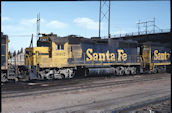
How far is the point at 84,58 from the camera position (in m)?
17.5

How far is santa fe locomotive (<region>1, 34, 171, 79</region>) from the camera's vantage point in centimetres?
1531

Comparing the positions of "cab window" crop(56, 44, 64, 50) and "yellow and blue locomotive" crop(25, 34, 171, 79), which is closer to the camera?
"yellow and blue locomotive" crop(25, 34, 171, 79)

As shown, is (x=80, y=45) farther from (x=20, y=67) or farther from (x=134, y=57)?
(x=134, y=57)

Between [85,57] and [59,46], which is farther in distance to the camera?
[85,57]

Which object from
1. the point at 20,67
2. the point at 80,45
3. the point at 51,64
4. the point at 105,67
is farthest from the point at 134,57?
the point at 20,67

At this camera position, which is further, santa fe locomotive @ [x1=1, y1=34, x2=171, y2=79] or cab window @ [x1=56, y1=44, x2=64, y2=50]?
cab window @ [x1=56, y1=44, x2=64, y2=50]

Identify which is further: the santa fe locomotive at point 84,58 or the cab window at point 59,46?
the cab window at point 59,46

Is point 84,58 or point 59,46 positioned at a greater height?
point 59,46

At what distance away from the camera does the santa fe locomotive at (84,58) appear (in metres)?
15.3

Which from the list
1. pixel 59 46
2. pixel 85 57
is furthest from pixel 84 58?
pixel 59 46

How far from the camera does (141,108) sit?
23.3ft

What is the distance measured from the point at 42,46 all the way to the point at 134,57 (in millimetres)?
10694

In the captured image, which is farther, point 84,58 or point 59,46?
point 84,58

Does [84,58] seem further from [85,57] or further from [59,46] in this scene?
[59,46]
